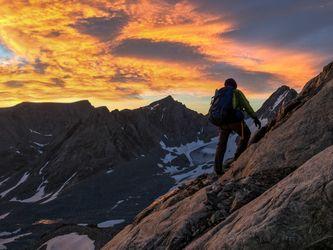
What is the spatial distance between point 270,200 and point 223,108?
221 inches

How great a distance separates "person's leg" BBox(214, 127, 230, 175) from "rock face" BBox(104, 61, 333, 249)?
22.3 inches

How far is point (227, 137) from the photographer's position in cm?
1550

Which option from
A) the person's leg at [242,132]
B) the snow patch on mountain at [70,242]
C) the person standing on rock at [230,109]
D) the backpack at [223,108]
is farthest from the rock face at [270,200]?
the snow patch on mountain at [70,242]

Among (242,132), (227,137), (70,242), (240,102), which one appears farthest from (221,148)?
(70,242)

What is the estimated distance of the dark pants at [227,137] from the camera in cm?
1504

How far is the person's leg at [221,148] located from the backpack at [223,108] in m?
0.68

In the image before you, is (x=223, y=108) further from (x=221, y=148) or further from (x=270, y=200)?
(x=270, y=200)

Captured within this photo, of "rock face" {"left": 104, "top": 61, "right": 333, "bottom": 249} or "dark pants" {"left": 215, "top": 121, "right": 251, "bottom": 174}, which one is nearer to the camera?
"rock face" {"left": 104, "top": 61, "right": 333, "bottom": 249}

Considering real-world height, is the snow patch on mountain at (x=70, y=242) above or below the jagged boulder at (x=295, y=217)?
below

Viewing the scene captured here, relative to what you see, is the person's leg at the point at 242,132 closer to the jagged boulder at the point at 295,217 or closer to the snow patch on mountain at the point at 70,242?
the jagged boulder at the point at 295,217

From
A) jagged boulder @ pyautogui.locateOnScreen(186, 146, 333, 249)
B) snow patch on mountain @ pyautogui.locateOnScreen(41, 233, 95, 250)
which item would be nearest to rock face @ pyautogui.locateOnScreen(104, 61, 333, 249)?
jagged boulder @ pyautogui.locateOnScreen(186, 146, 333, 249)

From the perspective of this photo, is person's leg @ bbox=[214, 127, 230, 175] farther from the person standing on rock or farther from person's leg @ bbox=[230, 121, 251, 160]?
person's leg @ bbox=[230, 121, 251, 160]

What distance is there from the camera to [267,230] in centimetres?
826

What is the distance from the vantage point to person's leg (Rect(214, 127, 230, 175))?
15.4 m
